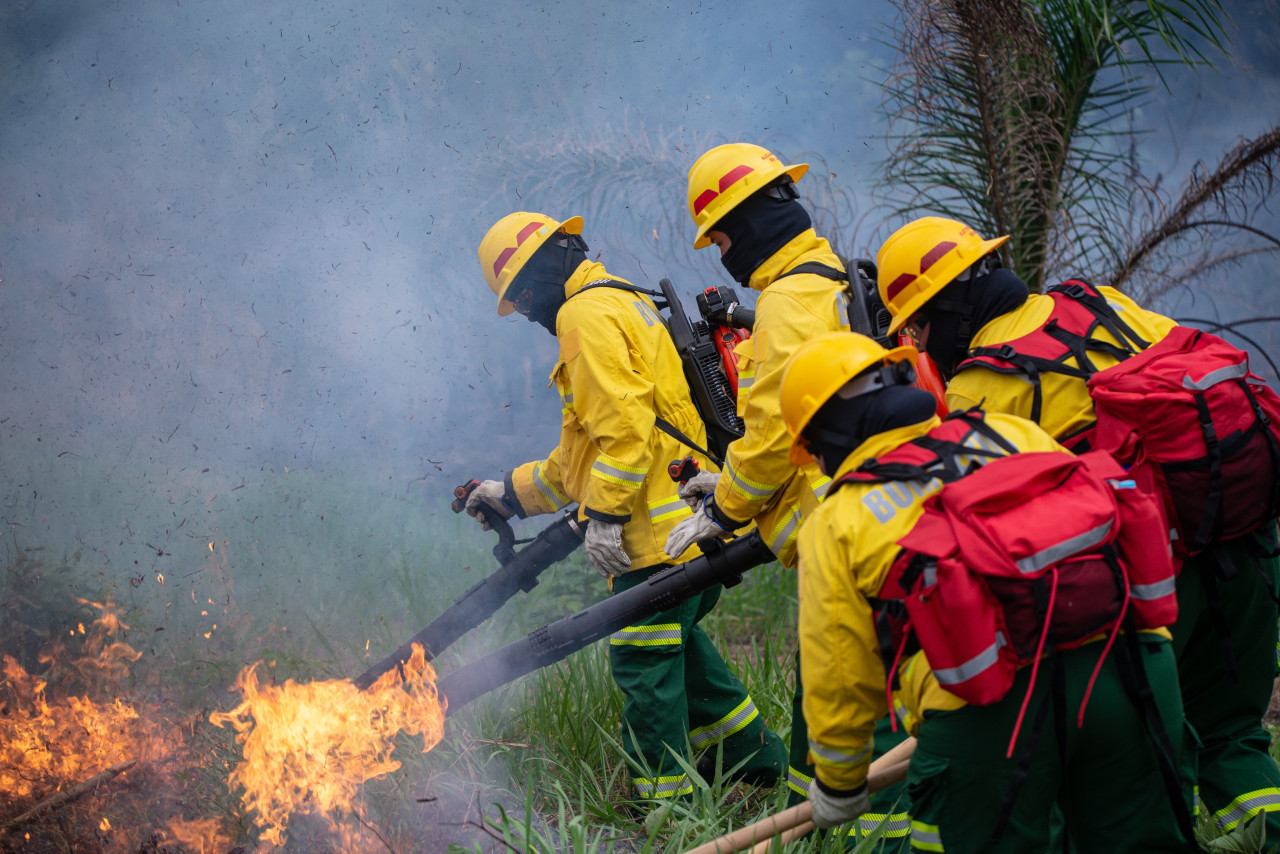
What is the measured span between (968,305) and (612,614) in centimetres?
159

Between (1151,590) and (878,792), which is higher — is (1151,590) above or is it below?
above

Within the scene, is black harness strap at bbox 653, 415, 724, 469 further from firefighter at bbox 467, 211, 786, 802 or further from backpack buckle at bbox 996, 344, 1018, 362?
backpack buckle at bbox 996, 344, 1018, 362

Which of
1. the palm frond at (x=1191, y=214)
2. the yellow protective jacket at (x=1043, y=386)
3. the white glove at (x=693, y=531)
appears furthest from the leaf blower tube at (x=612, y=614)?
the palm frond at (x=1191, y=214)

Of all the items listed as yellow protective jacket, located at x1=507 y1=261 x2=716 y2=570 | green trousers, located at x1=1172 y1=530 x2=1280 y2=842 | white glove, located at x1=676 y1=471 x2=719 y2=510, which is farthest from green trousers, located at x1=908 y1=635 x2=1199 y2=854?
yellow protective jacket, located at x1=507 y1=261 x2=716 y2=570

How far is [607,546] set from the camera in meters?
3.29

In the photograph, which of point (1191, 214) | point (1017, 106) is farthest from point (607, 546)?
point (1191, 214)

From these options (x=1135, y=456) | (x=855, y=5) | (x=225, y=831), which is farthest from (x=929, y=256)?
(x=855, y=5)

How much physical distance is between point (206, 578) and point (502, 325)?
2.45 metres

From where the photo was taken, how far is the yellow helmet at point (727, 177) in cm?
320

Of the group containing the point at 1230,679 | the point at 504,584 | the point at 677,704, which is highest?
the point at 504,584

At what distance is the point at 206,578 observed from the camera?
165 inches

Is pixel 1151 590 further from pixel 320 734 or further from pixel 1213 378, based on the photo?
pixel 320 734

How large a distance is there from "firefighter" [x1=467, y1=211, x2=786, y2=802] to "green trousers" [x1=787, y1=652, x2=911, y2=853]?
27 centimetres

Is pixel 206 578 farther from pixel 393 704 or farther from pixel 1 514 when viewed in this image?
pixel 393 704
